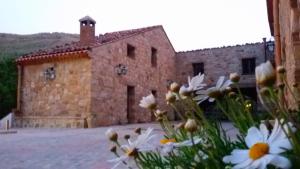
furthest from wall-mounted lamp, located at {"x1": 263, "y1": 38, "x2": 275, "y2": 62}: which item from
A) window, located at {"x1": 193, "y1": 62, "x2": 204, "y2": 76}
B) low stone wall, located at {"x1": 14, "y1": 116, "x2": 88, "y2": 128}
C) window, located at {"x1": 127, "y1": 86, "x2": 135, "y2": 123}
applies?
low stone wall, located at {"x1": 14, "y1": 116, "x2": 88, "y2": 128}

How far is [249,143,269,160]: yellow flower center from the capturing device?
2.20ft

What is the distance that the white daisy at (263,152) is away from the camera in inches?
25.0

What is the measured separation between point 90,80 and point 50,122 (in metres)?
2.15

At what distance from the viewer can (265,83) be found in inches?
24.4

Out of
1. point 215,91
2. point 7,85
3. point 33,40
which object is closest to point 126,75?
point 7,85

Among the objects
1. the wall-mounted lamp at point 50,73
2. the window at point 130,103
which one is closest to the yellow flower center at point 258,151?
the wall-mounted lamp at point 50,73

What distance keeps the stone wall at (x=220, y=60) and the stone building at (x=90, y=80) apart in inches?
6.9

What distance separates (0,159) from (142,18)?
18360 mm

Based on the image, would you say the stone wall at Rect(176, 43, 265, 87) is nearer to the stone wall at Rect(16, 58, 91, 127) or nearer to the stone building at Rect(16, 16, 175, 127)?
the stone building at Rect(16, 16, 175, 127)

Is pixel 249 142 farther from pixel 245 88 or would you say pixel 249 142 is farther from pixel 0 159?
pixel 245 88

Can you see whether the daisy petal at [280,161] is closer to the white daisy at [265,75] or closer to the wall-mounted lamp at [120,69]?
the white daisy at [265,75]

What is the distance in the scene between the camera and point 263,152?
67cm

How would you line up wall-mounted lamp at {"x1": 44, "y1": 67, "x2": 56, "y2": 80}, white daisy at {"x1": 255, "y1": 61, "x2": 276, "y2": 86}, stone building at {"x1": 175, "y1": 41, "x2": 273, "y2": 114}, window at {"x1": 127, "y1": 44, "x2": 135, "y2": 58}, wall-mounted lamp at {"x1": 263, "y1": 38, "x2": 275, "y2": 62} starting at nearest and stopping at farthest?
white daisy at {"x1": 255, "y1": 61, "x2": 276, "y2": 86}
wall-mounted lamp at {"x1": 44, "y1": 67, "x2": 56, "y2": 80}
window at {"x1": 127, "y1": 44, "x2": 135, "y2": 58}
wall-mounted lamp at {"x1": 263, "y1": 38, "x2": 275, "y2": 62}
stone building at {"x1": 175, "y1": 41, "x2": 273, "y2": 114}

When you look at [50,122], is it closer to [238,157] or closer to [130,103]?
[130,103]
